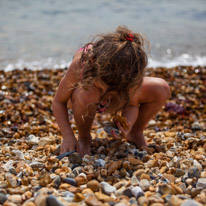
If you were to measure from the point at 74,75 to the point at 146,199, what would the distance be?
1.08m

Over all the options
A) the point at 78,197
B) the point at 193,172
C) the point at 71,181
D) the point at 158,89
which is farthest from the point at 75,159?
the point at 158,89

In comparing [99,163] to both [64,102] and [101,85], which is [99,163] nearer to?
[101,85]

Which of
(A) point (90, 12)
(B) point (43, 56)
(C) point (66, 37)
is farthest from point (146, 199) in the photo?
(A) point (90, 12)

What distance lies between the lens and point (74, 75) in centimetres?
222

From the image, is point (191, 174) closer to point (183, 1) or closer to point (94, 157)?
point (94, 157)

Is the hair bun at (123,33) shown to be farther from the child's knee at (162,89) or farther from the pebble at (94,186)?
the pebble at (94,186)

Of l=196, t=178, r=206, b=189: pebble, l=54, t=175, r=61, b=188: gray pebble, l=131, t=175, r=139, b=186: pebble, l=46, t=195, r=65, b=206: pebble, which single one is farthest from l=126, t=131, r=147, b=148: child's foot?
l=46, t=195, r=65, b=206: pebble

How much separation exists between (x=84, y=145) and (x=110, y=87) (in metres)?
0.62

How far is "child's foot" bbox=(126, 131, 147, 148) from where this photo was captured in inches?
100.0

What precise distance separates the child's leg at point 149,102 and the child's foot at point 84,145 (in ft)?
1.18

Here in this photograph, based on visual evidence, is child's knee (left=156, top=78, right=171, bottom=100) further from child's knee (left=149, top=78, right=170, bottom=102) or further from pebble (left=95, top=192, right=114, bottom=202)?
pebble (left=95, top=192, right=114, bottom=202)

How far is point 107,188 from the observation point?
1.67 metres

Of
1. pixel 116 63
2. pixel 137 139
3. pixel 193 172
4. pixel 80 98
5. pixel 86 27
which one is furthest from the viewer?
pixel 86 27

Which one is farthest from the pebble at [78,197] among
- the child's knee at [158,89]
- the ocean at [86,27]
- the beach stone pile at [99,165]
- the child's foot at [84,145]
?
the ocean at [86,27]
